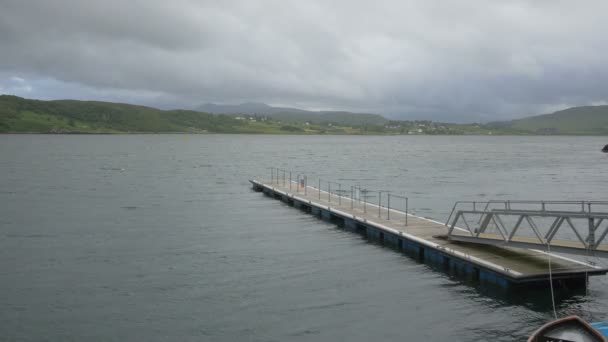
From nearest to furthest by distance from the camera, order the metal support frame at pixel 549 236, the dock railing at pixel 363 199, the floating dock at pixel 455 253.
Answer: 1. the metal support frame at pixel 549 236
2. the floating dock at pixel 455 253
3. the dock railing at pixel 363 199

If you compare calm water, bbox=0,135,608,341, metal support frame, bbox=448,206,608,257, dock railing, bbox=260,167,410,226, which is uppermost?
metal support frame, bbox=448,206,608,257

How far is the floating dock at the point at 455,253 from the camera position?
23922 mm

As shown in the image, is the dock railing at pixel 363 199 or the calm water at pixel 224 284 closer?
the calm water at pixel 224 284

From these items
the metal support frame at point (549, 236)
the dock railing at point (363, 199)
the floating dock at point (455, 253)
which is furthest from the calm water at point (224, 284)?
the dock railing at point (363, 199)

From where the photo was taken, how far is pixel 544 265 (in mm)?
24625

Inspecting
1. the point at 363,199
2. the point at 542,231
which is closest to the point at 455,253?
the point at 542,231

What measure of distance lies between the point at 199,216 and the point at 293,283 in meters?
22.1

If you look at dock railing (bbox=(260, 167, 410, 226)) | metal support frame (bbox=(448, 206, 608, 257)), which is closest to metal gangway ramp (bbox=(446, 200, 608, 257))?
metal support frame (bbox=(448, 206, 608, 257))

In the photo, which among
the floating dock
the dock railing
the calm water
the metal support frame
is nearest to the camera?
the calm water

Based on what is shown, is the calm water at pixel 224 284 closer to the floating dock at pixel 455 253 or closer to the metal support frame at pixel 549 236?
the floating dock at pixel 455 253

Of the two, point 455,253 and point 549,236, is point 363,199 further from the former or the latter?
point 549,236

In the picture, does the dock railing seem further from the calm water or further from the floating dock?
the calm water

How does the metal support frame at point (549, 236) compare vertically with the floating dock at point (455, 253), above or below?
above

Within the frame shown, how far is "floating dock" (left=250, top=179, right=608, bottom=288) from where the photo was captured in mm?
23922
